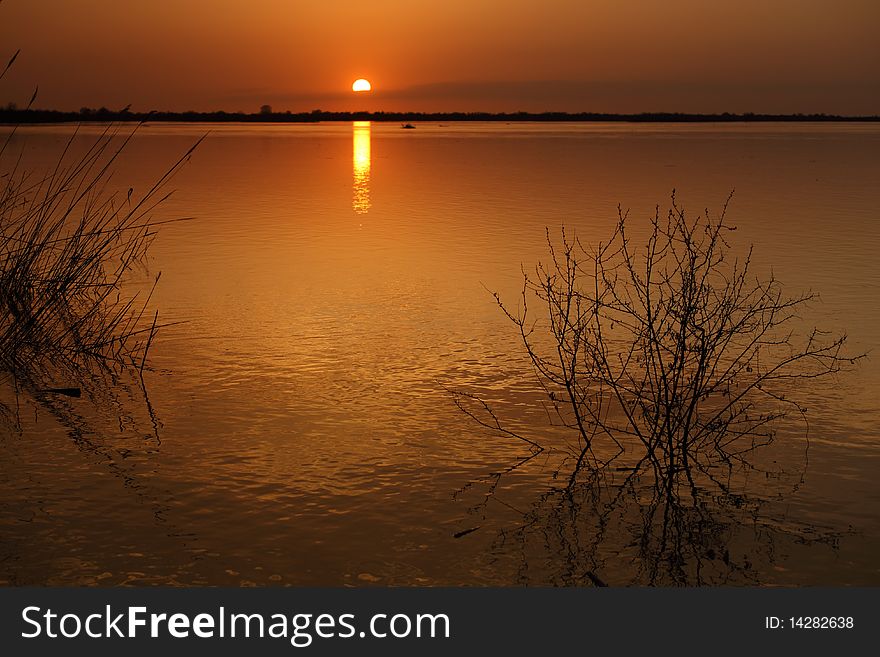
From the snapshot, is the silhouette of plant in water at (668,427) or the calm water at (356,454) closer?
the calm water at (356,454)

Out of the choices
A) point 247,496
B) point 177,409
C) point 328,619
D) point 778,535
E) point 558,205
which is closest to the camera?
point 328,619

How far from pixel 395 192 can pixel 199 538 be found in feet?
68.7

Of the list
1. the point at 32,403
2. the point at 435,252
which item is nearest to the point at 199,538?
the point at 32,403

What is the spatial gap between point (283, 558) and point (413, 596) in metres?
0.71

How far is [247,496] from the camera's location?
554 cm

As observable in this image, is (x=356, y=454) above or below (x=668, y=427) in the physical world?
below

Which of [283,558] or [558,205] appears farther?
[558,205]

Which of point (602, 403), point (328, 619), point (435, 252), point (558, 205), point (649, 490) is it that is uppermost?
point (558, 205)

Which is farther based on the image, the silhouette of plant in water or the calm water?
the silhouette of plant in water

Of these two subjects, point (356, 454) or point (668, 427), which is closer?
point (668, 427)

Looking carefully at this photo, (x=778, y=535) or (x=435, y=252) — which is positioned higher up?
(x=435, y=252)

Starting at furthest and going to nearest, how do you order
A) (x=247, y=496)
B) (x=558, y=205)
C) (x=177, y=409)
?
(x=558, y=205)
(x=177, y=409)
(x=247, y=496)

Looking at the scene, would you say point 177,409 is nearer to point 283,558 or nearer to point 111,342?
point 111,342

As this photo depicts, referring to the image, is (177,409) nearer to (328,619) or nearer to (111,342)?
(111,342)
